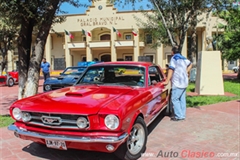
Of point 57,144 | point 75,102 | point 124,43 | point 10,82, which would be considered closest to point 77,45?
point 124,43

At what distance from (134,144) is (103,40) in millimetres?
27918

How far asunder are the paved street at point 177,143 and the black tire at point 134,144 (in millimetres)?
199

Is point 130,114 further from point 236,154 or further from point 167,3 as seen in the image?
point 167,3

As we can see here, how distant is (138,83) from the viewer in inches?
172

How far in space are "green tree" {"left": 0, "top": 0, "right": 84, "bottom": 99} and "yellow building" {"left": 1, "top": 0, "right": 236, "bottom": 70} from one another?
74.0 ft

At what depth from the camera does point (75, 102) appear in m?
3.19

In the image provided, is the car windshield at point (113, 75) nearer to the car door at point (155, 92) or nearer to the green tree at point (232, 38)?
the car door at point (155, 92)

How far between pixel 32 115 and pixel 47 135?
1.47 feet

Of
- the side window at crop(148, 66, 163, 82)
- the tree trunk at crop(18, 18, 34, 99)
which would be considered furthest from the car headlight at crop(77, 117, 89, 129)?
the tree trunk at crop(18, 18, 34, 99)

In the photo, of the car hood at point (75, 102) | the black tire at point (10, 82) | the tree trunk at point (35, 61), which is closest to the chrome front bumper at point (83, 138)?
the car hood at point (75, 102)

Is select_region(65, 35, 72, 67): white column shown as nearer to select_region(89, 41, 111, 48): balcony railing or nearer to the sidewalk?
select_region(89, 41, 111, 48): balcony railing

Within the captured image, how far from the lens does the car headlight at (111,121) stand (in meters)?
2.86

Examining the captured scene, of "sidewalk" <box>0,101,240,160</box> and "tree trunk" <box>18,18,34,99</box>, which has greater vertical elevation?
"tree trunk" <box>18,18,34,99</box>

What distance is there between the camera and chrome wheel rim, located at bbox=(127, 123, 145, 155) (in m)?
3.35
